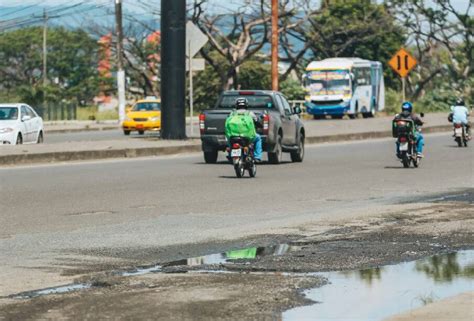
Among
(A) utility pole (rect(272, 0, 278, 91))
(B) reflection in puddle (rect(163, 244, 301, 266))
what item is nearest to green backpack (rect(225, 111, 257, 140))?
(B) reflection in puddle (rect(163, 244, 301, 266))

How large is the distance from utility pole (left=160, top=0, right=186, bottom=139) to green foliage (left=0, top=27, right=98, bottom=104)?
80683 mm

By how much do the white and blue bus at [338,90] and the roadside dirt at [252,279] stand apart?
53594mm

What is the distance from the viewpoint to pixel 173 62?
36.4 meters

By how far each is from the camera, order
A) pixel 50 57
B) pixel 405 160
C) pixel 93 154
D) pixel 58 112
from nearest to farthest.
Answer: pixel 405 160 < pixel 93 154 < pixel 58 112 < pixel 50 57

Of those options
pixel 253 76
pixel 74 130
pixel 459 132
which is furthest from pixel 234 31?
pixel 459 132

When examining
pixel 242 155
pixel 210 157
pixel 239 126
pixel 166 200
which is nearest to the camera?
pixel 166 200

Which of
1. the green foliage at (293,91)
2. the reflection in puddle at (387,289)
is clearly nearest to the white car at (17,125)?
the reflection in puddle at (387,289)

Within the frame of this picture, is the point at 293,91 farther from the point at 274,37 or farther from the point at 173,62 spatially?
the point at 173,62

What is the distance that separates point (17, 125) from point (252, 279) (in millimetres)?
26667

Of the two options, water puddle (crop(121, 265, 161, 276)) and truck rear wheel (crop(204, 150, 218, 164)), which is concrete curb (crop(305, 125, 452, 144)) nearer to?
truck rear wheel (crop(204, 150, 218, 164))

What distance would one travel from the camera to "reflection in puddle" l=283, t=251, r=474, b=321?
29.2 feet

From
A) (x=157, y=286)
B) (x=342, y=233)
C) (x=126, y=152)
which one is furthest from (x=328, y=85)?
(x=157, y=286)

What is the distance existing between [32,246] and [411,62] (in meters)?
42.2

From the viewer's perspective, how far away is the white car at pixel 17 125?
3578 centimetres
